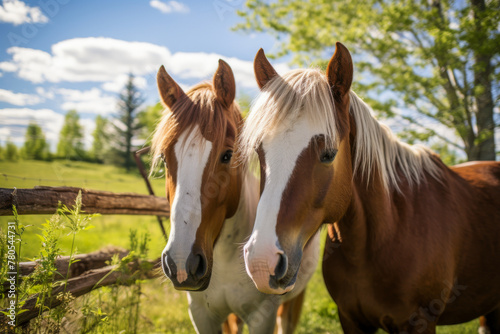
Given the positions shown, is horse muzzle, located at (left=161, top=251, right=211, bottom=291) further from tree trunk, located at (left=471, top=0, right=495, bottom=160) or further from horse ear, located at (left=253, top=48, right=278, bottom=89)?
tree trunk, located at (left=471, top=0, right=495, bottom=160)

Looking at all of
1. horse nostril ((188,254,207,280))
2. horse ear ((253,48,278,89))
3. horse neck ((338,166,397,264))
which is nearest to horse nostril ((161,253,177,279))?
horse nostril ((188,254,207,280))

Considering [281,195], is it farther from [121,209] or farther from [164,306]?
[164,306]

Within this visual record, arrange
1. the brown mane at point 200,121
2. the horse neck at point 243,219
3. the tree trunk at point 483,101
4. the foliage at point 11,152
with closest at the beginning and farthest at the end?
the brown mane at point 200,121, the horse neck at point 243,219, the foliage at point 11,152, the tree trunk at point 483,101

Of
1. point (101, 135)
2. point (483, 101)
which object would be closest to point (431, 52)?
point (483, 101)

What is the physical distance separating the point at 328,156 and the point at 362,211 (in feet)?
2.35

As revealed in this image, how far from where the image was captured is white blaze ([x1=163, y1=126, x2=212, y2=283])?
1.92m

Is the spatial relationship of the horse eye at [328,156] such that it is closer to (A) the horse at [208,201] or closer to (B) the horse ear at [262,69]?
(A) the horse at [208,201]

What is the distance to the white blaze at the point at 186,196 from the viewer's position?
1919mm

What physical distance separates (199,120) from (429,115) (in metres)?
5.54

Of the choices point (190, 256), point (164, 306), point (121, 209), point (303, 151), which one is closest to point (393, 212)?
point (303, 151)

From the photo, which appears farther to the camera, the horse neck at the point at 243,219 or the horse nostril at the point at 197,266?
the horse neck at the point at 243,219

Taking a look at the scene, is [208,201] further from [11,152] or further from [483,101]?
[483,101]

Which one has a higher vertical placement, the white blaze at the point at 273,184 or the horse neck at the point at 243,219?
the white blaze at the point at 273,184

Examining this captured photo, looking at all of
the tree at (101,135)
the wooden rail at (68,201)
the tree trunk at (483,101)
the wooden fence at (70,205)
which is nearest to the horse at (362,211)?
the wooden fence at (70,205)
